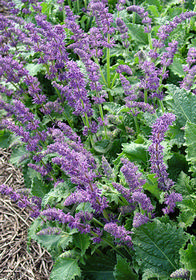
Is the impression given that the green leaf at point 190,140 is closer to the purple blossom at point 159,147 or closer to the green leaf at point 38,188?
the purple blossom at point 159,147

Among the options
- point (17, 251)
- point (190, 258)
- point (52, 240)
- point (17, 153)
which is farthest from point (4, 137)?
point (190, 258)

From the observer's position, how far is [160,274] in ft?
6.18

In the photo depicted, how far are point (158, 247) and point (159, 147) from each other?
2.14 feet

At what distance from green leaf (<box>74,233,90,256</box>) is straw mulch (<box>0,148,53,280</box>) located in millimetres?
592

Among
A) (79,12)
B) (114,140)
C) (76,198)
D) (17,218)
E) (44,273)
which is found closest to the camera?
(76,198)

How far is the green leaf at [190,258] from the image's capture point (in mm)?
1650

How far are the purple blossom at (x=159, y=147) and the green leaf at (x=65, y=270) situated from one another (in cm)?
85

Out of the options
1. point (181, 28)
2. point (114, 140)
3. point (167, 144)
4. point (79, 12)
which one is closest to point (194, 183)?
point (167, 144)

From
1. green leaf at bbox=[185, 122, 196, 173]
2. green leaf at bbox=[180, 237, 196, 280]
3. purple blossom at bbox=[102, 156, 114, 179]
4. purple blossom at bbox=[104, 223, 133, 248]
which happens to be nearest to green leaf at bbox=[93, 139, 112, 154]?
purple blossom at bbox=[102, 156, 114, 179]

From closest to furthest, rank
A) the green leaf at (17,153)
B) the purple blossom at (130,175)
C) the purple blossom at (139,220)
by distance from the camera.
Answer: the purple blossom at (130,175) < the purple blossom at (139,220) < the green leaf at (17,153)

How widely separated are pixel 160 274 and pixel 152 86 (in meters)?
1.29

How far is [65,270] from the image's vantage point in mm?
2176

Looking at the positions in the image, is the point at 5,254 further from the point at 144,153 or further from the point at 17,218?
the point at 144,153

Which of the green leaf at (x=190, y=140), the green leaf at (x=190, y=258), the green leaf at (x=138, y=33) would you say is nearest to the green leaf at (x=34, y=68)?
the green leaf at (x=138, y=33)
